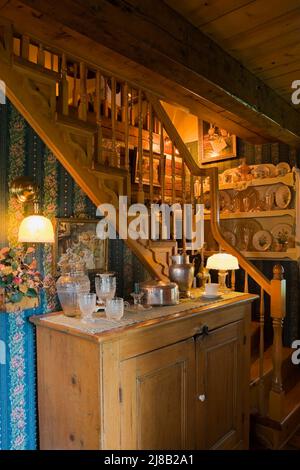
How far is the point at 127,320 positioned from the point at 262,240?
2.49 metres

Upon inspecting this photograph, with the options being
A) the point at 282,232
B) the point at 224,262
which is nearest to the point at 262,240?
the point at 282,232

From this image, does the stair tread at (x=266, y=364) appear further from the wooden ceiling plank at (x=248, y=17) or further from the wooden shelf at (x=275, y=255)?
the wooden ceiling plank at (x=248, y=17)

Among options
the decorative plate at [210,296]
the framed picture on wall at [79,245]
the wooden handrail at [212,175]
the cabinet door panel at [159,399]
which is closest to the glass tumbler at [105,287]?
the framed picture on wall at [79,245]

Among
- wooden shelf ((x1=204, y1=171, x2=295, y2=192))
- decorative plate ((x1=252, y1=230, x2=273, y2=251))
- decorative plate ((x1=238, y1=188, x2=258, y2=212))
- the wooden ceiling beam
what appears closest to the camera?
the wooden ceiling beam

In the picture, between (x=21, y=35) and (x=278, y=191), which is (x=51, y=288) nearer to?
(x=21, y=35)

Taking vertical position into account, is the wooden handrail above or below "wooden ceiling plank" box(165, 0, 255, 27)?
below

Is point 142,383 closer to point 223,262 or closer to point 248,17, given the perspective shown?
point 223,262

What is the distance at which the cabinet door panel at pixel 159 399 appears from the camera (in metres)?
1.49

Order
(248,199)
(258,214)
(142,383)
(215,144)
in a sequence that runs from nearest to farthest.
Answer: (142,383) < (258,214) < (248,199) < (215,144)

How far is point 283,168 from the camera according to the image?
3486 millimetres

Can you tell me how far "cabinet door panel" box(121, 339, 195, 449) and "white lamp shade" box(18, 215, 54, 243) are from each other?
695 millimetres

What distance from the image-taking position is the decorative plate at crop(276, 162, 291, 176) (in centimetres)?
347

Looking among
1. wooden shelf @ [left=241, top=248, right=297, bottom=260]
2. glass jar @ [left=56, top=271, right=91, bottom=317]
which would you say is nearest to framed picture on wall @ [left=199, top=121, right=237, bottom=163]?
wooden shelf @ [left=241, top=248, right=297, bottom=260]

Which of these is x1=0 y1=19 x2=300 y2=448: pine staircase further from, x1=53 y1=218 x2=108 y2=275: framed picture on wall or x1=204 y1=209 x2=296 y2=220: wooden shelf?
x1=204 y1=209 x2=296 y2=220: wooden shelf
